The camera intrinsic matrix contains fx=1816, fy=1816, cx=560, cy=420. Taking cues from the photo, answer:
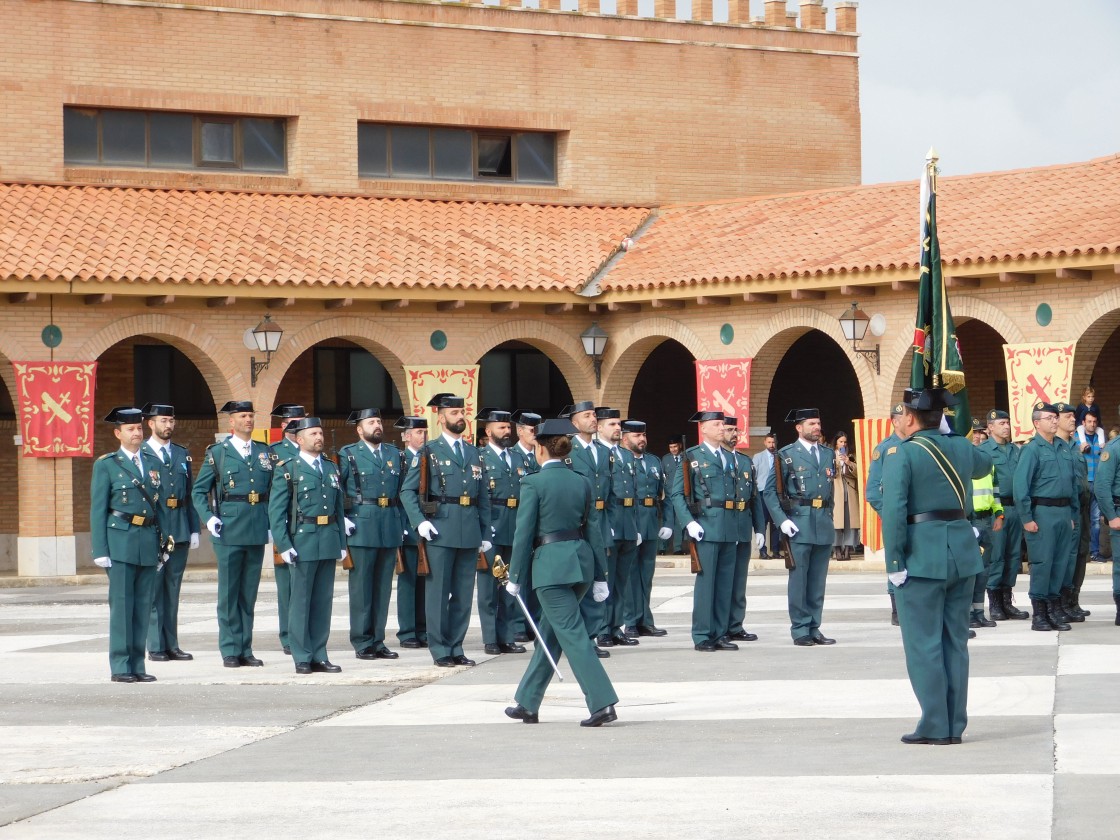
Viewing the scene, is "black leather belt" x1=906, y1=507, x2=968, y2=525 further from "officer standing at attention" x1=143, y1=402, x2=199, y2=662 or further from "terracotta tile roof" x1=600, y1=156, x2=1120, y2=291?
"terracotta tile roof" x1=600, y1=156, x2=1120, y2=291

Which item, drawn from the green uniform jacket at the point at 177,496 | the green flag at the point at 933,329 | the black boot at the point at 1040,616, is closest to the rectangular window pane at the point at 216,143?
the green uniform jacket at the point at 177,496

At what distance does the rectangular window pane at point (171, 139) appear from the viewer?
25.9 metres

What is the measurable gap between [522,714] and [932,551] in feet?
8.01

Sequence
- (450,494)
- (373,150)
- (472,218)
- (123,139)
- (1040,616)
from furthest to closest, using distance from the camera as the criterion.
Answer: (373,150) → (472,218) → (123,139) → (1040,616) → (450,494)

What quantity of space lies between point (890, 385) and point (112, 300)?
9.86 m

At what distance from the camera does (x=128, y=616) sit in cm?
1220

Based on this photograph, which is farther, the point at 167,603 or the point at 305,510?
the point at 167,603

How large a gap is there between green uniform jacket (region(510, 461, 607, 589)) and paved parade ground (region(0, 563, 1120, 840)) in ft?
2.70

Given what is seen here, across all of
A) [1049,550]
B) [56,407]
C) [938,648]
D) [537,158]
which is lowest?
[938,648]

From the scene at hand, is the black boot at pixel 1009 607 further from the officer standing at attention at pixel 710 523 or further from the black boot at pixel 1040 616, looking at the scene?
the officer standing at attention at pixel 710 523

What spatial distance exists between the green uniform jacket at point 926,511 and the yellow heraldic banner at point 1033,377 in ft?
40.4

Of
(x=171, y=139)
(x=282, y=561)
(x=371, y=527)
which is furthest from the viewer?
(x=171, y=139)

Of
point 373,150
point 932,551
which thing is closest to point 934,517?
point 932,551

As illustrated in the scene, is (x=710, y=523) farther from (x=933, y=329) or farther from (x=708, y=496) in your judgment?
(x=933, y=329)
